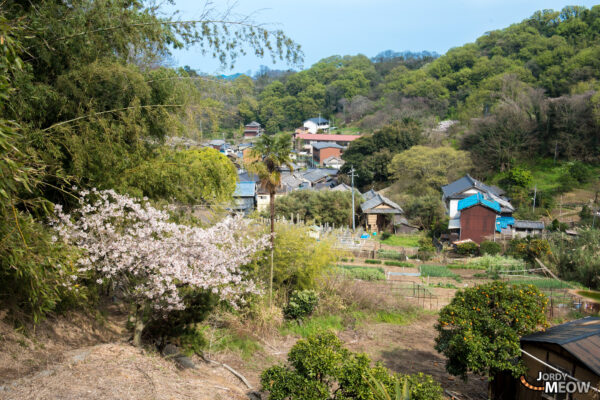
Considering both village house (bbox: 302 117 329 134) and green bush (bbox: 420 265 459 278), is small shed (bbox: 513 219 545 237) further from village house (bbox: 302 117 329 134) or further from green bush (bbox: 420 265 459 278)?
village house (bbox: 302 117 329 134)

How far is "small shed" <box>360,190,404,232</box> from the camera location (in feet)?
103

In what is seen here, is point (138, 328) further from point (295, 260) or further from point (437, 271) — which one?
point (437, 271)

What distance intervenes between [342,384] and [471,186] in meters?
27.1

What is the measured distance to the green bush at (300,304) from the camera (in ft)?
39.8

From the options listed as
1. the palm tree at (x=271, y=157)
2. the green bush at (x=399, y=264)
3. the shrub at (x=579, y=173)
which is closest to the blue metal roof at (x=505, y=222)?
the green bush at (x=399, y=264)

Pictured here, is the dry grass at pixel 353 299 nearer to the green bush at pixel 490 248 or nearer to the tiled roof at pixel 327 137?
the green bush at pixel 490 248

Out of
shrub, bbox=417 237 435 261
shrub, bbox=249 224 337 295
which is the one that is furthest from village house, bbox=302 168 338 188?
shrub, bbox=249 224 337 295

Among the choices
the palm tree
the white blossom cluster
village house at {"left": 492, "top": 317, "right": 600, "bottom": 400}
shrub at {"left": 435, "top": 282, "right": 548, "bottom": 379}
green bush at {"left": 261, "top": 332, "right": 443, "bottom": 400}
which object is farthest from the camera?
the palm tree

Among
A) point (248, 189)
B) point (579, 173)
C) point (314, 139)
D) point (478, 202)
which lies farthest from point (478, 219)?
point (314, 139)

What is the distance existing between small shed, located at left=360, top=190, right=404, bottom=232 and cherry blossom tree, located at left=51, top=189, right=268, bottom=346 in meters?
25.2

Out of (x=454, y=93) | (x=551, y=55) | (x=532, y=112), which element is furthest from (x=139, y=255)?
(x=454, y=93)

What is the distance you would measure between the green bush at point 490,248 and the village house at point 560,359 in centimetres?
1672

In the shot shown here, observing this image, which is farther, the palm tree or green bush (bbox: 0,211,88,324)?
the palm tree

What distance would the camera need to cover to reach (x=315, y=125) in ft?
221
